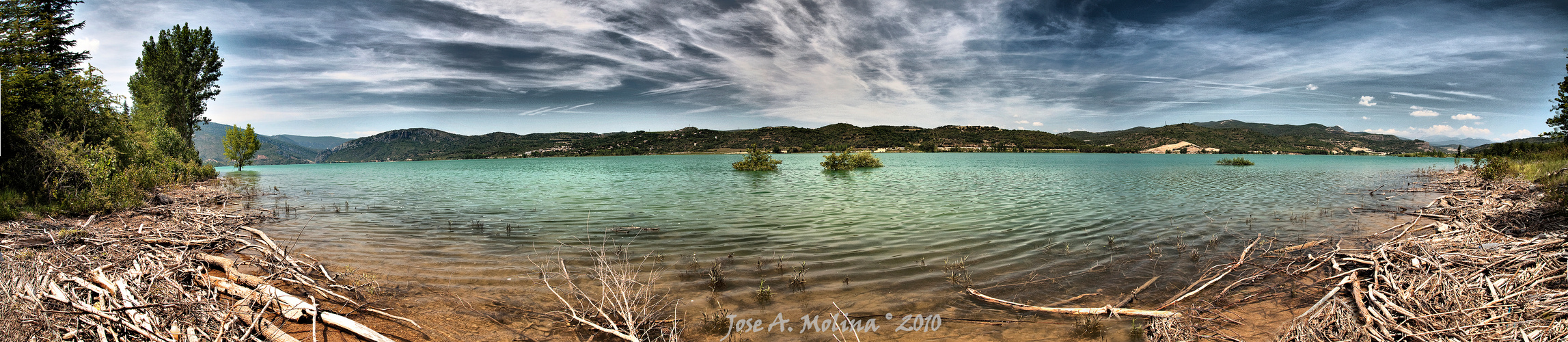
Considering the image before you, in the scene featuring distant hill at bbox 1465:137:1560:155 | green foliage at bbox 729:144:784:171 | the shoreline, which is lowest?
the shoreline

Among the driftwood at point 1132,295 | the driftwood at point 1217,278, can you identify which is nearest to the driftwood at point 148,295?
the driftwood at point 1132,295

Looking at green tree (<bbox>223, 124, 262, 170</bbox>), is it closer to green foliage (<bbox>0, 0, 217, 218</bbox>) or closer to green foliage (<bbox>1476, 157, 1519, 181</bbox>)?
green foliage (<bbox>0, 0, 217, 218</bbox>)

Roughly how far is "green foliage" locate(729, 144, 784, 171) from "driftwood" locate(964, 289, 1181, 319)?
37212mm

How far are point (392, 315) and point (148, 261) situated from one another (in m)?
2.91

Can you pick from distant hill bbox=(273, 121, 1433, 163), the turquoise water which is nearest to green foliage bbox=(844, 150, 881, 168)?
the turquoise water

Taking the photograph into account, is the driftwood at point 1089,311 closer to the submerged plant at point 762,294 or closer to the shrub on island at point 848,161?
the submerged plant at point 762,294

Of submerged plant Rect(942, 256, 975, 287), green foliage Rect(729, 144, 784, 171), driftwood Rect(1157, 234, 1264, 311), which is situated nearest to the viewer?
driftwood Rect(1157, 234, 1264, 311)

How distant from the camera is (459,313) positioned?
5.90 meters

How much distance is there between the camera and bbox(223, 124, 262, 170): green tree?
2025 inches

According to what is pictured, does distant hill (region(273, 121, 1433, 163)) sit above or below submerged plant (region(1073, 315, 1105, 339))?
above

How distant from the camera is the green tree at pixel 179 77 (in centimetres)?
3141

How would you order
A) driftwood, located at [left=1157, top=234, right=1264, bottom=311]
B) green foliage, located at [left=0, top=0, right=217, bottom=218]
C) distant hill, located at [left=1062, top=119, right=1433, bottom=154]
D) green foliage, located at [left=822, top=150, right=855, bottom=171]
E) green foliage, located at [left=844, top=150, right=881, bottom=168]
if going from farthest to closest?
1. distant hill, located at [left=1062, top=119, right=1433, bottom=154]
2. green foliage, located at [left=844, top=150, right=881, bottom=168]
3. green foliage, located at [left=822, top=150, right=855, bottom=171]
4. green foliage, located at [left=0, top=0, right=217, bottom=218]
5. driftwood, located at [left=1157, top=234, right=1264, bottom=311]

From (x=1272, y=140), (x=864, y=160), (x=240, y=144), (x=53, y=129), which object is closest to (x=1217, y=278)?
(x=53, y=129)

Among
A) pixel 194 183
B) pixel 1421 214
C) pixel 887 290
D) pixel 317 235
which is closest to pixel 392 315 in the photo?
pixel 887 290
